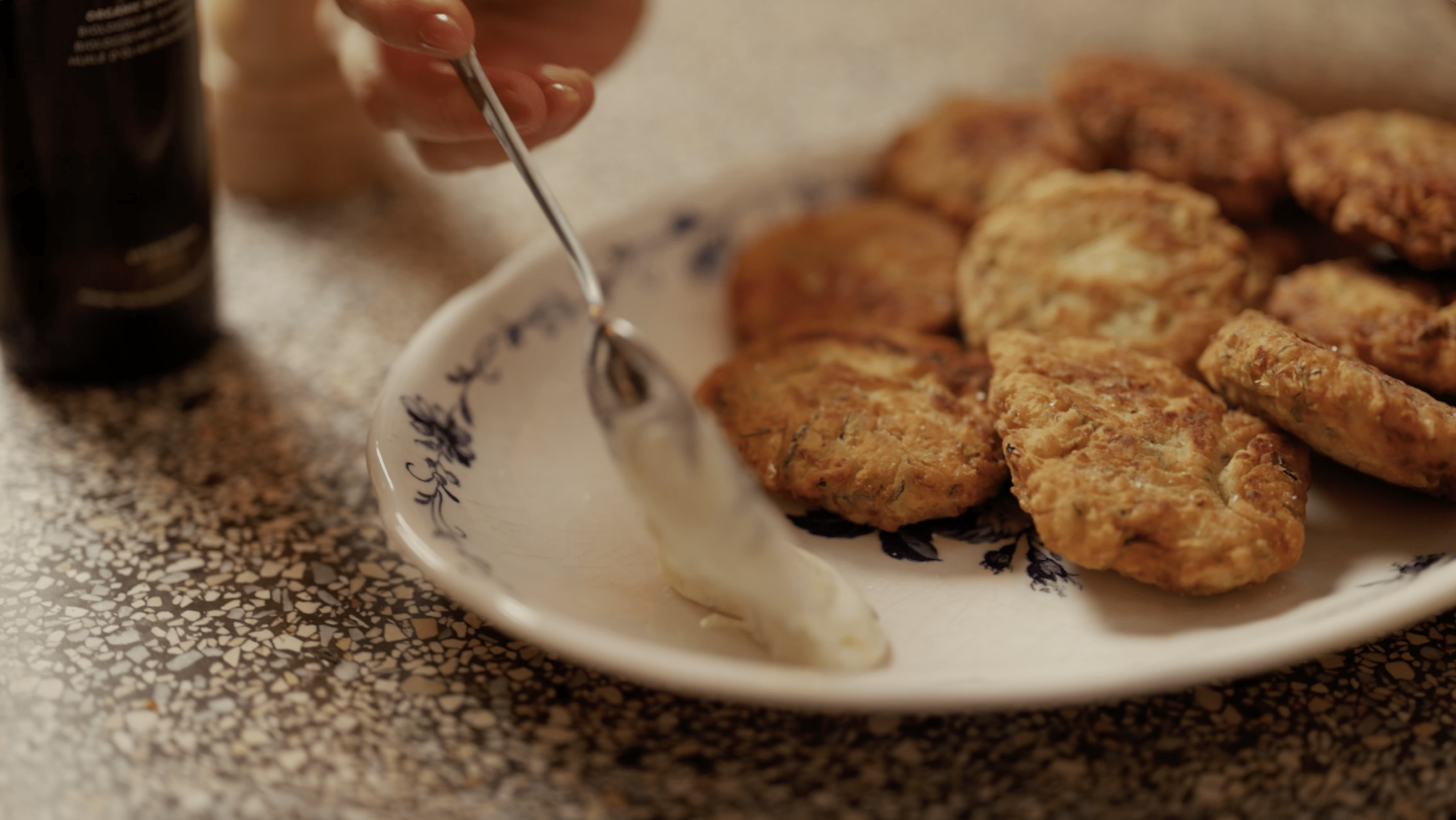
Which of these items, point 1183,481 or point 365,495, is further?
point 365,495

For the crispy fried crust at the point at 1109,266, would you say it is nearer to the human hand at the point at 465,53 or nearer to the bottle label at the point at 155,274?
the human hand at the point at 465,53

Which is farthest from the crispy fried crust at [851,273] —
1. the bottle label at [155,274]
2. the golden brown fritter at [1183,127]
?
the bottle label at [155,274]

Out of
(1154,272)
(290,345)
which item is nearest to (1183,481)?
(1154,272)

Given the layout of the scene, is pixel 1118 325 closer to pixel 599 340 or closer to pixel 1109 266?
pixel 1109 266

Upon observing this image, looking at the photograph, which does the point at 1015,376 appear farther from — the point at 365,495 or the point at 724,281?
the point at 365,495

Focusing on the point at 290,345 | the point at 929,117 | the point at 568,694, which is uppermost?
the point at 929,117

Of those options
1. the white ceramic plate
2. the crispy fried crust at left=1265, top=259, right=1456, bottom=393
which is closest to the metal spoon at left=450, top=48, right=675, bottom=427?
the white ceramic plate

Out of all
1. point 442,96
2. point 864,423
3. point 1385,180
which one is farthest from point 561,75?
point 1385,180
